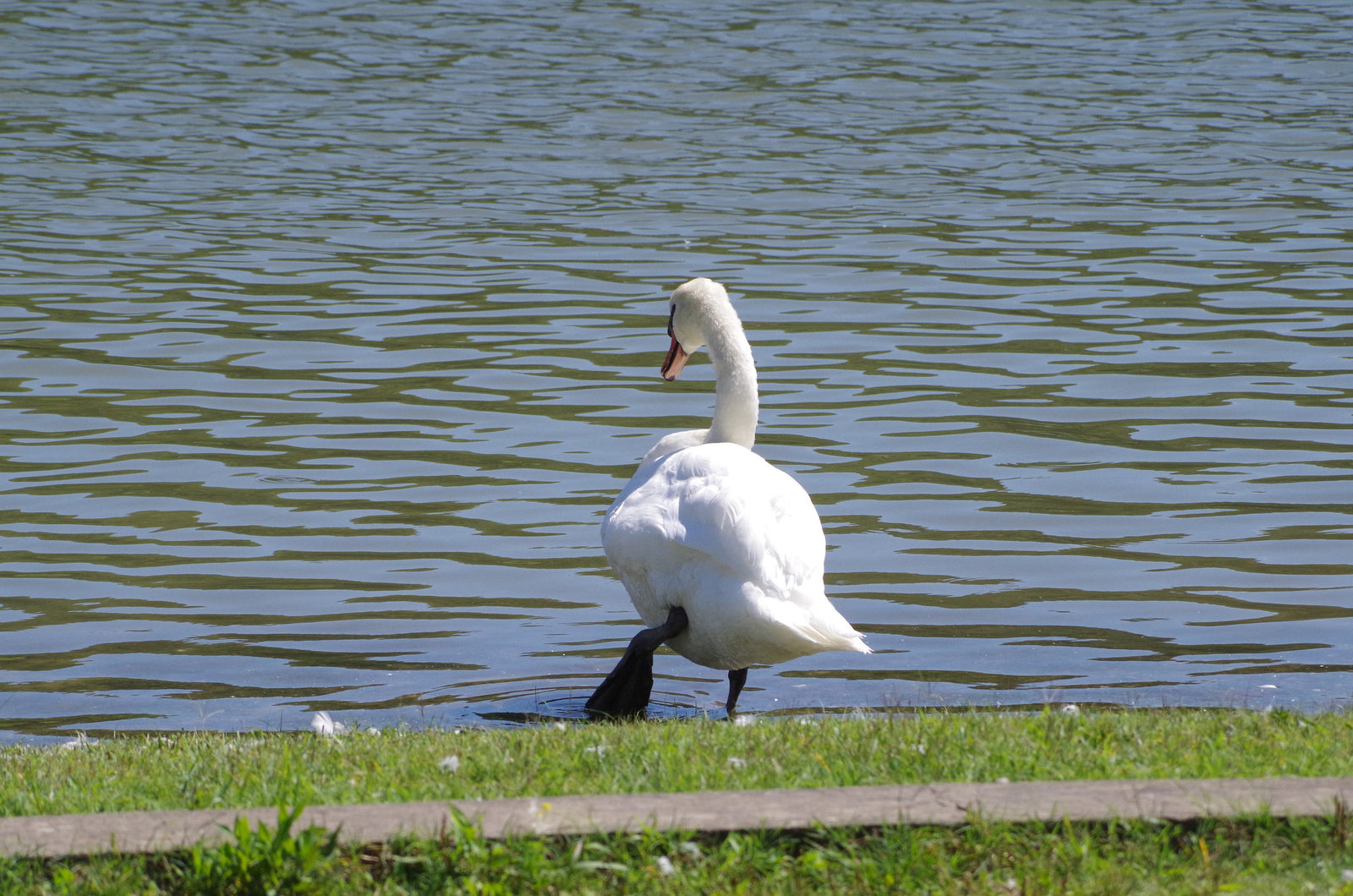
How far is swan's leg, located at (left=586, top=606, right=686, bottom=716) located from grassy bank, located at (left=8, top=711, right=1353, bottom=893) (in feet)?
2.72

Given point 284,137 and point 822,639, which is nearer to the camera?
point 822,639

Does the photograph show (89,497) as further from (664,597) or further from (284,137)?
(284,137)

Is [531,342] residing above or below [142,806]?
below

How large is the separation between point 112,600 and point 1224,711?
4.79 metres

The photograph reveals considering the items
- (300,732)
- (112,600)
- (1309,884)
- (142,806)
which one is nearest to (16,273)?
(112,600)

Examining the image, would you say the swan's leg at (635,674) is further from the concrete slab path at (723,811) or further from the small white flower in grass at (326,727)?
the concrete slab path at (723,811)

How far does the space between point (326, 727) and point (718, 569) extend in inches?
54.0

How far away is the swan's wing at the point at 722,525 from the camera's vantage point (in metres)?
6.09

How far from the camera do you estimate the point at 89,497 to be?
9359 millimetres

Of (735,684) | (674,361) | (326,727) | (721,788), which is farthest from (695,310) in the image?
(721,788)

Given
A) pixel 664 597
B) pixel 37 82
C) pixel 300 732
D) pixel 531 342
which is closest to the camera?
pixel 300 732

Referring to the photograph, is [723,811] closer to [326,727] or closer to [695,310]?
[326,727]

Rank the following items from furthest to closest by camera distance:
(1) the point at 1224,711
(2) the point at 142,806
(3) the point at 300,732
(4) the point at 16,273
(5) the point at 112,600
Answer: (4) the point at 16,273 → (5) the point at 112,600 → (3) the point at 300,732 → (1) the point at 1224,711 → (2) the point at 142,806

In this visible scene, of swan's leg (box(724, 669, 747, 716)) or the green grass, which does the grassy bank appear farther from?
swan's leg (box(724, 669, 747, 716))
